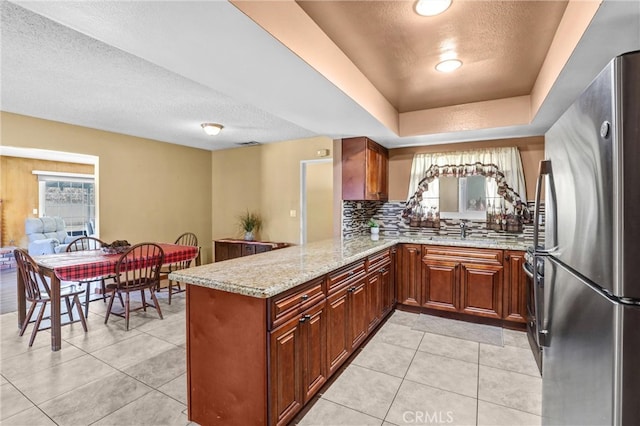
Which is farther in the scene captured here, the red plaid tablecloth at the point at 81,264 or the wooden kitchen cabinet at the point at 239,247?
the wooden kitchen cabinet at the point at 239,247

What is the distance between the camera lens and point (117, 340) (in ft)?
9.66

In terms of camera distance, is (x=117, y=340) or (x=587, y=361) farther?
(x=117, y=340)

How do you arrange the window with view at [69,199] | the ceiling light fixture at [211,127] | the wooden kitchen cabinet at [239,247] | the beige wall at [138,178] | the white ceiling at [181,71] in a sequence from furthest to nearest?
1. the window with view at [69,199]
2. the wooden kitchen cabinet at [239,247]
3. the ceiling light fixture at [211,127]
4. the beige wall at [138,178]
5. the white ceiling at [181,71]

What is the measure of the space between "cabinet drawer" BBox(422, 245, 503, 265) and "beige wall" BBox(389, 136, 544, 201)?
922 millimetres

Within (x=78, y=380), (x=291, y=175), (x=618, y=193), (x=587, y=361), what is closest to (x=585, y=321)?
(x=587, y=361)

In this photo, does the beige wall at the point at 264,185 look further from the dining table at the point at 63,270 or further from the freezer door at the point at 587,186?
the freezer door at the point at 587,186

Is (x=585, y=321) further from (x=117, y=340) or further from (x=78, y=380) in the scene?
(x=117, y=340)

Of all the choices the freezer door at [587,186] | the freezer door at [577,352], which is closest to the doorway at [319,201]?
the freezer door at [577,352]

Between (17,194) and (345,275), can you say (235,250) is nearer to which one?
(345,275)

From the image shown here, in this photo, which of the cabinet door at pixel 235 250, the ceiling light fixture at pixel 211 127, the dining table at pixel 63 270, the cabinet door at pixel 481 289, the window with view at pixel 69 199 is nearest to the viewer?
the dining table at pixel 63 270

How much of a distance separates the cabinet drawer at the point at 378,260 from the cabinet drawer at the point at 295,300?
94 centimetres

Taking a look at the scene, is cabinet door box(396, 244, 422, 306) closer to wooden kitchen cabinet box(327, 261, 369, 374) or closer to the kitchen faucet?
the kitchen faucet

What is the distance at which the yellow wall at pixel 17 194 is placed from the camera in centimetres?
691

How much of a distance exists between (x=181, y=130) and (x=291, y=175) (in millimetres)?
1856
